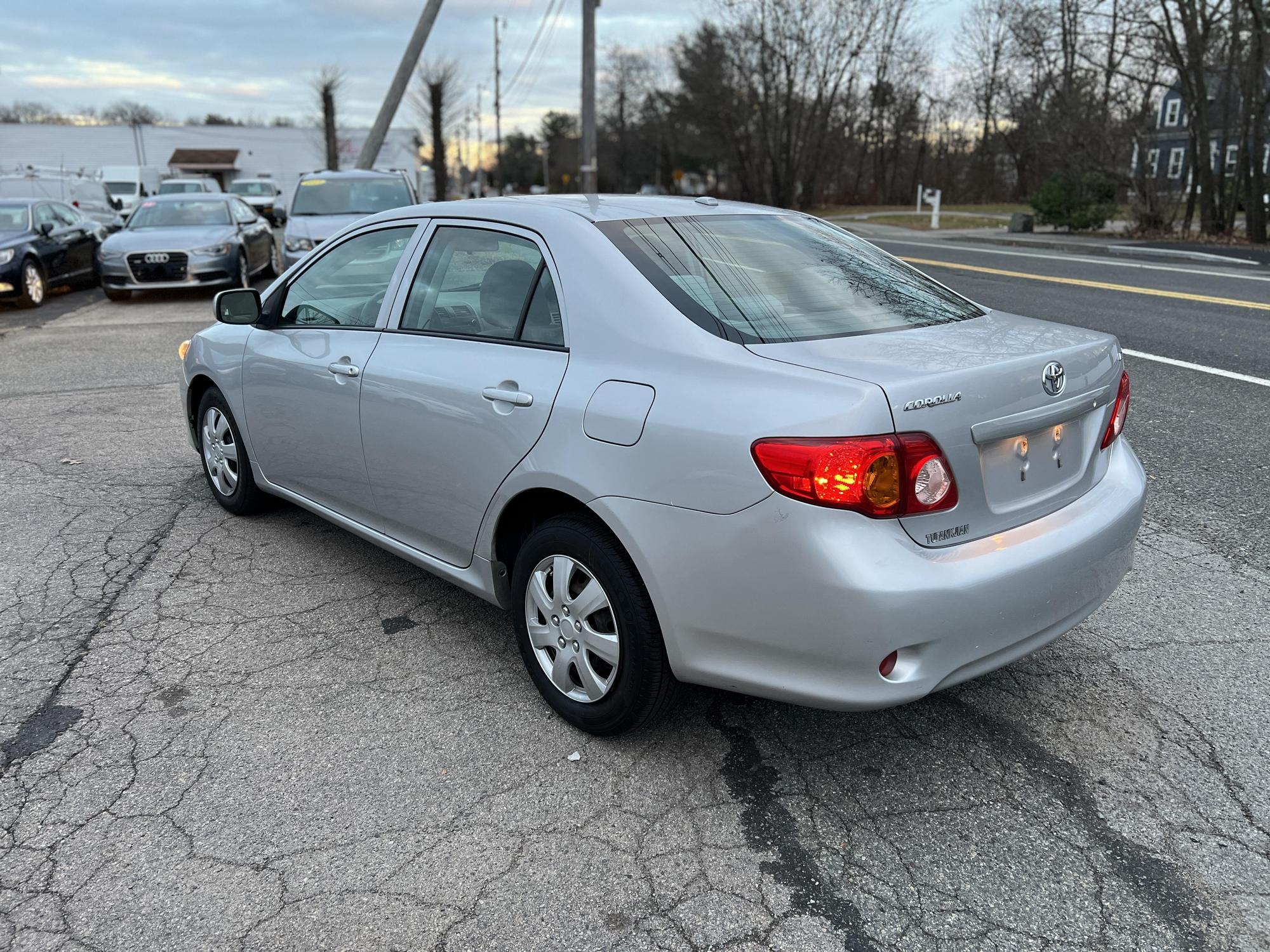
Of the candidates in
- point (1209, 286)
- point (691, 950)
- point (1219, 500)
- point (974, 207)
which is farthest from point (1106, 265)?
point (974, 207)

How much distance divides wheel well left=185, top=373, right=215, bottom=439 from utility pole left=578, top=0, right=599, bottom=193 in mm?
23447

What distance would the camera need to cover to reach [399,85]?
20.8 meters

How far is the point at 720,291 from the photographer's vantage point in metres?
3.02

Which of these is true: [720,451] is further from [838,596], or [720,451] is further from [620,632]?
[620,632]

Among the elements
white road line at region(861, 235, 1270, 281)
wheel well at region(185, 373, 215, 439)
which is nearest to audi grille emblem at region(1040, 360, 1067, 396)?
wheel well at region(185, 373, 215, 439)

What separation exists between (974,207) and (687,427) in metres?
43.9

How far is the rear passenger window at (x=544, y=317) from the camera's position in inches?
123

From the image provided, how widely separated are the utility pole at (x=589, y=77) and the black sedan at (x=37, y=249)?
14.7m

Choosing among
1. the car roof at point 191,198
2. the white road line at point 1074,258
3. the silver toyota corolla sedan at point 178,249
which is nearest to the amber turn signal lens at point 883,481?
the white road line at point 1074,258

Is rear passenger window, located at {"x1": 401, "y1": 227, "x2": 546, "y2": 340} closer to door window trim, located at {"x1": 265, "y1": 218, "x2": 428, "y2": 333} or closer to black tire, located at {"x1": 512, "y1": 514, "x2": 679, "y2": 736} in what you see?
door window trim, located at {"x1": 265, "y1": 218, "x2": 428, "y2": 333}

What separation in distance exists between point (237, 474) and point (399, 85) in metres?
18.0

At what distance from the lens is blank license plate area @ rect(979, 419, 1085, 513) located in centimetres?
265

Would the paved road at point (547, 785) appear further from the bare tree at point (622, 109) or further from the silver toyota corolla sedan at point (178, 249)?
the bare tree at point (622, 109)

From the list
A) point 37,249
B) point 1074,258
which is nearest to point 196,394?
point 37,249
